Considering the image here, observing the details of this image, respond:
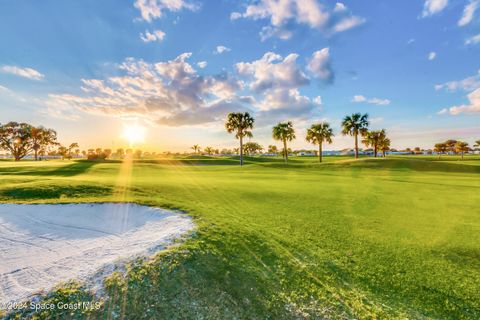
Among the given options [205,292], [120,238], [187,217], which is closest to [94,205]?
[120,238]

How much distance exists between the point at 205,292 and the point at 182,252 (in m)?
1.72

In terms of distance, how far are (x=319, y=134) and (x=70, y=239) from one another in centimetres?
6922

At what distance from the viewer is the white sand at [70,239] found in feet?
20.3

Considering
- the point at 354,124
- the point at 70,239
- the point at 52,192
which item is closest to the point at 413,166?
the point at 354,124

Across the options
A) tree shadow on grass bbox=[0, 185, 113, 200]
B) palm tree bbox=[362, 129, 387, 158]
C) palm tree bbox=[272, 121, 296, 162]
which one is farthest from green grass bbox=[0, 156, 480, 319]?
palm tree bbox=[362, 129, 387, 158]

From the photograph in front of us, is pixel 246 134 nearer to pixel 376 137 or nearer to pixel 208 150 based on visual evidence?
pixel 376 137

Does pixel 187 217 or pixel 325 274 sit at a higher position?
pixel 187 217

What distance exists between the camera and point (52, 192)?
1465cm

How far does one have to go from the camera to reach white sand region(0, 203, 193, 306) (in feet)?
20.3

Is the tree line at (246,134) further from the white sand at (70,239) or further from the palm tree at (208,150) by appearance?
the palm tree at (208,150)

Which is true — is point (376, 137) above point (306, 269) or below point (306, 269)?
above

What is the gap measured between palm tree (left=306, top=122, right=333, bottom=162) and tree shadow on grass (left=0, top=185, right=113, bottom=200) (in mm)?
63318

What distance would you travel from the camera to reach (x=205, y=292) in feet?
18.9

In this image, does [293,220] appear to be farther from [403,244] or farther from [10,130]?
[10,130]
